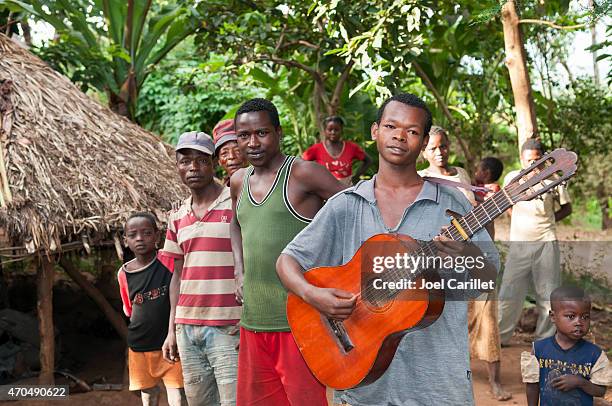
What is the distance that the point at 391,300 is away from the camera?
2135 millimetres

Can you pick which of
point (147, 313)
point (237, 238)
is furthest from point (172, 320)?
point (237, 238)

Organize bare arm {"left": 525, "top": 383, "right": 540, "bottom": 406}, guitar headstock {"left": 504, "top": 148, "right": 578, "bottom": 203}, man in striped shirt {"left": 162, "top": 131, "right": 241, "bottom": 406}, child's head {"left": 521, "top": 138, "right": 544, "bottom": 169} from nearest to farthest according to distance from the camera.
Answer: guitar headstock {"left": 504, "top": 148, "right": 578, "bottom": 203} < bare arm {"left": 525, "top": 383, "right": 540, "bottom": 406} < man in striped shirt {"left": 162, "top": 131, "right": 241, "bottom": 406} < child's head {"left": 521, "top": 138, "right": 544, "bottom": 169}

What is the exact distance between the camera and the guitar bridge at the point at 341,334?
2.23 meters

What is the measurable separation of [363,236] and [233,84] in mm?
13725

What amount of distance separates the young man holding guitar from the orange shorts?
2.12 metres

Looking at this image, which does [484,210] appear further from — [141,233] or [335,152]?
[335,152]

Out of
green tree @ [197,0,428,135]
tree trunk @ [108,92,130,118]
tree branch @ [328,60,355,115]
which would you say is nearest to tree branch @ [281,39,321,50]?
green tree @ [197,0,428,135]

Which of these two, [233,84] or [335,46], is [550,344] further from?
[233,84]

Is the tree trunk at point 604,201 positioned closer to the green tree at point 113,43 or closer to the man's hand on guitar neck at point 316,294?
the green tree at point 113,43

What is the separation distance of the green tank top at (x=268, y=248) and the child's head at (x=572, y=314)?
126 centimetres

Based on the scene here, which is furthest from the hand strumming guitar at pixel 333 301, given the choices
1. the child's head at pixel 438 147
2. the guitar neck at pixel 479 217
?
the child's head at pixel 438 147

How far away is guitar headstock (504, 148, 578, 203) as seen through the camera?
6.51ft

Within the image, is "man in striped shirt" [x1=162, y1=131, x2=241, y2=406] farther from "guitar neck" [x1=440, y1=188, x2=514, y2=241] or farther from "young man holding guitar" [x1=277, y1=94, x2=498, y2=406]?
"guitar neck" [x1=440, y1=188, x2=514, y2=241]

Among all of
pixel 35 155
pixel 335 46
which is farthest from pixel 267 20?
pixel 35 155
